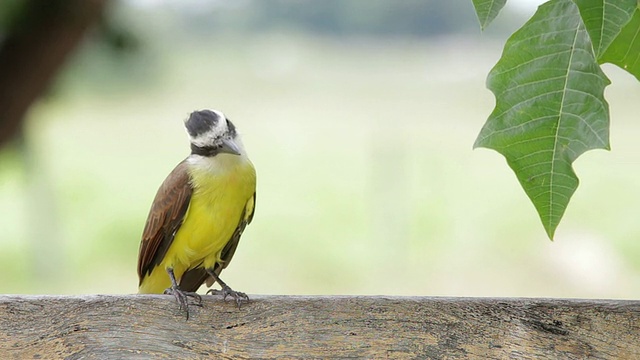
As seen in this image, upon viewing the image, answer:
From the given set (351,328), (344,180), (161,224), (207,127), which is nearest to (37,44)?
(207,127)

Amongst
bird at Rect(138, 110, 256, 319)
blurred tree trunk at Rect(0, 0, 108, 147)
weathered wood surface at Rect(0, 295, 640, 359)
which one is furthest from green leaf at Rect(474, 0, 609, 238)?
blurred tree trunk at Rect(0, 0, 108, 147)

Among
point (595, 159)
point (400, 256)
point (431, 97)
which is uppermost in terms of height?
point (431, 97)

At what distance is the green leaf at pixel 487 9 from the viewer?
0.98 meters

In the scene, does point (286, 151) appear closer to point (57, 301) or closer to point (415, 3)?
point (415, 3)

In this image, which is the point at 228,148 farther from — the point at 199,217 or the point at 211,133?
the point at 199,217

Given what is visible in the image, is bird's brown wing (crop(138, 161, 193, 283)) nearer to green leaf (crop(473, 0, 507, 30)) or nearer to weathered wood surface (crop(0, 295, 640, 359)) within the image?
weathered wood surface (crop(0, 295, 640, 359))

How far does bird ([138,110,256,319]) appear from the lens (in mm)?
2383

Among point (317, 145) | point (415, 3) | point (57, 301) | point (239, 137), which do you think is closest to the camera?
point (57, 301)

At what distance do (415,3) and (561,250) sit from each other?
2052 millimetres

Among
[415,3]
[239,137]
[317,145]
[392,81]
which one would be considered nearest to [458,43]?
[415,3]

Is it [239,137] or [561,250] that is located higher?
[561,250]

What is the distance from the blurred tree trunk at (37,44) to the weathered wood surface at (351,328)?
5.06ft

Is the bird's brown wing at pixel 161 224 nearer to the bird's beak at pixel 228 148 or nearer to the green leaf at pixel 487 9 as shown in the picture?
the bird's beak at pixel 228 148

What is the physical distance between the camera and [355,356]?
159 cm
